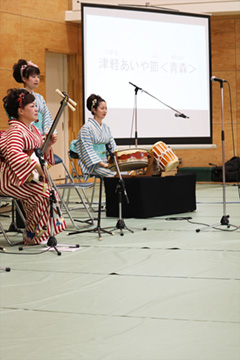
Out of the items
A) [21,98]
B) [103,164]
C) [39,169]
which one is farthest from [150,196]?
[21,98]

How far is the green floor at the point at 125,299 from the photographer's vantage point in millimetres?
2092

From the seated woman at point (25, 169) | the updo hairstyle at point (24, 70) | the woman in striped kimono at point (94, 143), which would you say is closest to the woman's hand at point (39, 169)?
the seated woman at point (25, 169)

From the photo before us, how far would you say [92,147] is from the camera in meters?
5.61

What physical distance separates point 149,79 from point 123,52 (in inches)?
21.1

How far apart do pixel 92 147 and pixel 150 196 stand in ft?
2.35

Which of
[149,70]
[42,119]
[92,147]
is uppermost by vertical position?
[149,70]

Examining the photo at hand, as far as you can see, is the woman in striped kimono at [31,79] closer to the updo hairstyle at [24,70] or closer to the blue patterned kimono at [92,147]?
the updo hairstyle at [24,70]

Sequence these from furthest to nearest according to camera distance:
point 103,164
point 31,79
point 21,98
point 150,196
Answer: point 150,196, point 103,164, point 31,79, point 21,98

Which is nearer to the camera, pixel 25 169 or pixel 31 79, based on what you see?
pixel 25 169

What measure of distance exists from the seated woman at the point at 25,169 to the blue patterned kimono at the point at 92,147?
1311mm

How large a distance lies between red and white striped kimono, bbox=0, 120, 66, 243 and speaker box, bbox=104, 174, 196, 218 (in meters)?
1.37

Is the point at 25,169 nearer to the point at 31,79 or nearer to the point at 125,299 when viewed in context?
the point at 31,79

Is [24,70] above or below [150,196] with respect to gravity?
above

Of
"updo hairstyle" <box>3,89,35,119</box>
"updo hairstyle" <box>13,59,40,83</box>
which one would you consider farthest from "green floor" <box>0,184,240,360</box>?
"updo hairstyle" <box>13,59,40,83</box>
